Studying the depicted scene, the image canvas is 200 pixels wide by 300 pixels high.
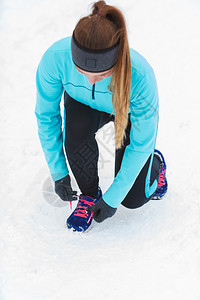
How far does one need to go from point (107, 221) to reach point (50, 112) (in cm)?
79

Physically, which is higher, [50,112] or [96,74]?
[96,74]

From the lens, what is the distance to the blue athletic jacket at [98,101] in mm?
1527

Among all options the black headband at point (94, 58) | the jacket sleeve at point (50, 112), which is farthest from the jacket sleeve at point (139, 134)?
the jacket sleeve at point (50, 112)

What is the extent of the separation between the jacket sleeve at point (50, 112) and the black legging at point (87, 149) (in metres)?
0.06

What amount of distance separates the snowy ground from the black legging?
22cm

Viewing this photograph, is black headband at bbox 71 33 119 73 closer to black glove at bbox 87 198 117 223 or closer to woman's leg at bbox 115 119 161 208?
woman's leg at bbox 115 119 161 208

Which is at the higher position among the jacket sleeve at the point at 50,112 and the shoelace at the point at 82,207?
the jacket sleeve at the point at 50,112

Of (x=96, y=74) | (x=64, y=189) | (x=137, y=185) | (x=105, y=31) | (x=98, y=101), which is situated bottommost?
(x=64, y=189)

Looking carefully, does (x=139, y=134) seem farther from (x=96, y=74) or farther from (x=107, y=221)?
(x=107, y=221)

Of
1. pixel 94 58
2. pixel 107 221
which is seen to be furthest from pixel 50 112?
pixel 107 221

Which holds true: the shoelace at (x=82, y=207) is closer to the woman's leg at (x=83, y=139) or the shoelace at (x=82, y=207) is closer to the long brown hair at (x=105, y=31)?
the woman's leg at (x=83, y=139)

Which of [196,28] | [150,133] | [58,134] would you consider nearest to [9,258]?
[58,134]

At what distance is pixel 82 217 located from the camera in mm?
1973

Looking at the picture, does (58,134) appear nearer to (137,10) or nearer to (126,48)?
(126,48)
